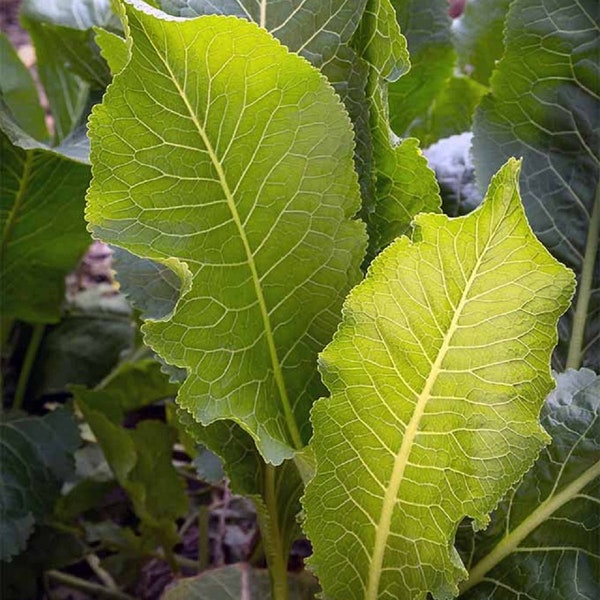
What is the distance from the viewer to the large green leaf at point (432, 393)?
53cm

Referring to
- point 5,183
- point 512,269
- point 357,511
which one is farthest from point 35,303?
point 512,269

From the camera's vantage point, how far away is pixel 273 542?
2.51ft

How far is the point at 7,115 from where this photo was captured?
896 mm

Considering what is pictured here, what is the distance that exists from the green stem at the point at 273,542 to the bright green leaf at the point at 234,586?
0.02 meters

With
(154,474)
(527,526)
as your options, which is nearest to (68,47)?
(154,474)

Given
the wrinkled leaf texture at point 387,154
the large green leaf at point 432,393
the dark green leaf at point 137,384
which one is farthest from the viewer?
the dark green leaf at point 137,384

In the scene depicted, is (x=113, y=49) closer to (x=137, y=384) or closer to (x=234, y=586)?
(x=234, y=586)

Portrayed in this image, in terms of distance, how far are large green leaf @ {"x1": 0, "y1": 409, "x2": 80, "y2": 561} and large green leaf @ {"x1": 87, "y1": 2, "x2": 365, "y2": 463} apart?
0.38m

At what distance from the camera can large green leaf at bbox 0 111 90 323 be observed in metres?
→ 0.98

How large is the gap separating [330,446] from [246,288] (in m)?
0.14

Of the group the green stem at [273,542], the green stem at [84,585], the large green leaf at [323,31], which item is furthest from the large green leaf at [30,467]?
the large green leaf at [323,31]

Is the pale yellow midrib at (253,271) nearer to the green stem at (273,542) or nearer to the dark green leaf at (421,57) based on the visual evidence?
the green stem at (273,542)

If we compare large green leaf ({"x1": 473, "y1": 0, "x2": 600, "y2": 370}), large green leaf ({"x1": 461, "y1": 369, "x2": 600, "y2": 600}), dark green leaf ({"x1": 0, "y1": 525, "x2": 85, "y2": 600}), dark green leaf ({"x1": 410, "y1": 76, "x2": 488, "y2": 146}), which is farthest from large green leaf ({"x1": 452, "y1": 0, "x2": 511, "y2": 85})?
dark green leaf ({"x1": 0, "y1": 525, "x2": 85, "y2": 600})

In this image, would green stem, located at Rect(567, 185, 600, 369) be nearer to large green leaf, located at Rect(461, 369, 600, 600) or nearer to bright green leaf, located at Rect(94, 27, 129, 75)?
large green leaf, located at Rect(461, 369, 600, 600)
